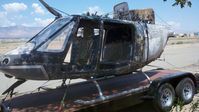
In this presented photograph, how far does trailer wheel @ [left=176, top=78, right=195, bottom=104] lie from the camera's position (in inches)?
391

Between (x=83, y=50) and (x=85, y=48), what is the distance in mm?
84

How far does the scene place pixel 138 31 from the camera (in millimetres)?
9711

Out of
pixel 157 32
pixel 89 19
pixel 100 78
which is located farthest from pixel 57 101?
pixel 157 32

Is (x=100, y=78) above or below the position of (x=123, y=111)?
above

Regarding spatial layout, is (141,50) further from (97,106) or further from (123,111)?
(97,106)

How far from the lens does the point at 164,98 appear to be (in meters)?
9.39

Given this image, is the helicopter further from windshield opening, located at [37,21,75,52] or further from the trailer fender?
the trailer fender

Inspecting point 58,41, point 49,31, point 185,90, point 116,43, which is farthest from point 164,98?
point 49,31

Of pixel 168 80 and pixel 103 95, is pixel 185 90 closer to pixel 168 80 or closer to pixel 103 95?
pixel 168 80

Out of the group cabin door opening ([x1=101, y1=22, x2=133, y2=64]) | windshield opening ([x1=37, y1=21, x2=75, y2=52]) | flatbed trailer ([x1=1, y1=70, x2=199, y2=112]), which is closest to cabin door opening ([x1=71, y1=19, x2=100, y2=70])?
windshield opening ([x1=37, y1=21, x2=75, y2=52])

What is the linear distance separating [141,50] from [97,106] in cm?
266

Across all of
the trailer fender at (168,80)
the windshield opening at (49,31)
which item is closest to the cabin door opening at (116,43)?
the trailer fender at (168,80)

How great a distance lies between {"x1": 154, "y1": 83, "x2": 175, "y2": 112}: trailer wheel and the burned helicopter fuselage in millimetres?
900

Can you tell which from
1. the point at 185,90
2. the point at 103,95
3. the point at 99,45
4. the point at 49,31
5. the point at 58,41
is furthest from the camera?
the point at 185,90
